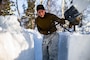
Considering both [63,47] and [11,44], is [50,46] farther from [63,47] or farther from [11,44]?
[11,44]

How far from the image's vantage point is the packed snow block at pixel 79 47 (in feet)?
24.8

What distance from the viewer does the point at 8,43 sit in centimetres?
615

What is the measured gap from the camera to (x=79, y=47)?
300 inches

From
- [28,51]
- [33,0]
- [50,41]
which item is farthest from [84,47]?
[33,0]

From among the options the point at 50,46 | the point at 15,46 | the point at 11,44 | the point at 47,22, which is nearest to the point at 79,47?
the point at 50,46

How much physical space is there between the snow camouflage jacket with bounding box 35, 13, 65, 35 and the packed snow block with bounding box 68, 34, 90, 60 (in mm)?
753

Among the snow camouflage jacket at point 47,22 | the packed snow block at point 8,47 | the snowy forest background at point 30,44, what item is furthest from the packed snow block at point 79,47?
the packed snow block at point 8,47

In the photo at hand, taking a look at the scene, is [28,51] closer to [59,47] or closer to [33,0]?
[59,47]

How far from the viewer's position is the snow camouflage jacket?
22.4 ft

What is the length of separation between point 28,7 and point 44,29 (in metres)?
22.0

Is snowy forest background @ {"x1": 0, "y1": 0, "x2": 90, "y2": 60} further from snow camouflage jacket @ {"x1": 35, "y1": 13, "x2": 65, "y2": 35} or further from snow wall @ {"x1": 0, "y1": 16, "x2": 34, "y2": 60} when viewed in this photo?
snow camouflage jacket @ {"x1": 35, "y1": 13, "x2": 65, "y2": 35}

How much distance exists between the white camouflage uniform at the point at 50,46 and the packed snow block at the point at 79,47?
20.4 inches

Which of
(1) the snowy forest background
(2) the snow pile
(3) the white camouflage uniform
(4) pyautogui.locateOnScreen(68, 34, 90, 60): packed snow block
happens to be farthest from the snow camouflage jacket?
(4) pyautogui.locateOnScreen(68, 34, 90, 60): packed snow block

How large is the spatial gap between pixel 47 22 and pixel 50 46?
60cm
